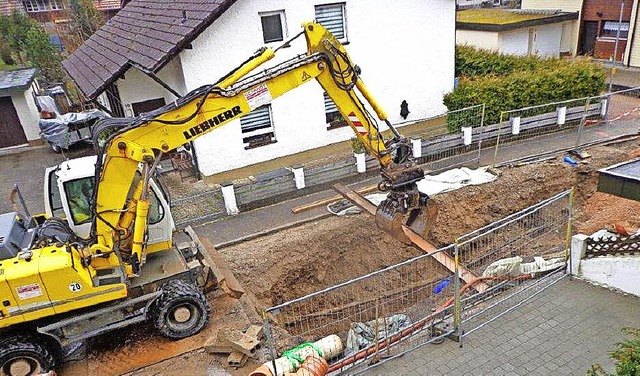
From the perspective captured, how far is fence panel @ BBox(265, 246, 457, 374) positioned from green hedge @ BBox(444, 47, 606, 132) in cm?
693

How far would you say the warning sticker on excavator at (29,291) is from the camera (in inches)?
268

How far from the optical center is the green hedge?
15125mm

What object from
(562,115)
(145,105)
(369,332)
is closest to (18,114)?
(145,105)

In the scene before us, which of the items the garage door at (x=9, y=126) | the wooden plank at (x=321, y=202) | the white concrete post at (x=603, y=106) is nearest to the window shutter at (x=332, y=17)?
the wooden plank at (x=321, y=202)

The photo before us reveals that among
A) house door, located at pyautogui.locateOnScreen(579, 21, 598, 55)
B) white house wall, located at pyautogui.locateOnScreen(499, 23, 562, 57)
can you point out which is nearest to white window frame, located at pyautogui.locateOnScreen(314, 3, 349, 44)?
white house wall, located at pyautogui.locateOnScreen(499, 23, 562, 57)

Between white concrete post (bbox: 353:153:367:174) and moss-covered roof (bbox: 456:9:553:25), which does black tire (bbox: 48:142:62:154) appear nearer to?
white concrete post (bbox: 353:153:367:174)

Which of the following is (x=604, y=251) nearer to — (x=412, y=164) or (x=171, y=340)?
(x=412, y=164)

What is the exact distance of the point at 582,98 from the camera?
15828 mm

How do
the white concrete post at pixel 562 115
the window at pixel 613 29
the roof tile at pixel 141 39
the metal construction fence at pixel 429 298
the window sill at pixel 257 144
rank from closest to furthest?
the metal construction fence at pixel 429 298 → the roof tile at pixel 141 39 → the window sill at pixel 257 144 → the white concrete post at pixel 562 115 → the window at pixel 613 29

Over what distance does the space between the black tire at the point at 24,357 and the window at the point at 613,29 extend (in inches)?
1083

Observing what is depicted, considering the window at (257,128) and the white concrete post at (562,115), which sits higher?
the window at (257,128)

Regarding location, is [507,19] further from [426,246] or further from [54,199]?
[54,199]

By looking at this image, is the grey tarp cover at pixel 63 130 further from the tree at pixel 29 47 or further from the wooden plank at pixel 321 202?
the wooden plank at pixel 321 202

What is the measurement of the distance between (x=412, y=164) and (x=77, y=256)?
562 cm
